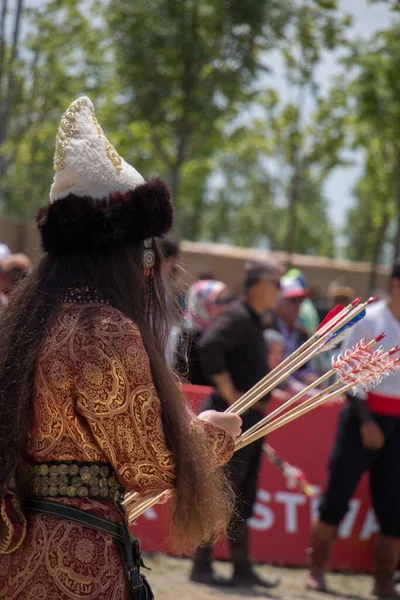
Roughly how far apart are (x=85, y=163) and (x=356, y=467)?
4047 mm

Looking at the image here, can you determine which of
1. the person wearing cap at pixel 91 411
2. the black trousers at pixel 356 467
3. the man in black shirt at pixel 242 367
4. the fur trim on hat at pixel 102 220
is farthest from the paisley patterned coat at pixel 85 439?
the black trousers at pixel 356 467

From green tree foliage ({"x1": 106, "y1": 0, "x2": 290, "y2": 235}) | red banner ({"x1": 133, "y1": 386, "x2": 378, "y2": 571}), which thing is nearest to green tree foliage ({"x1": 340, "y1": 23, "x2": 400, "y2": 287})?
green tree foliage ({"x1": 106, "y1": 0, "x2": 290, "y2": 235})

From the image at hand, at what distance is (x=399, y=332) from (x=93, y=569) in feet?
12.9

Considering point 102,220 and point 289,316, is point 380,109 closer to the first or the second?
point 289,316

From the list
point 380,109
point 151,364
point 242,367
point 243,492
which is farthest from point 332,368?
point 380,109

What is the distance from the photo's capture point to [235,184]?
38219 millimetres

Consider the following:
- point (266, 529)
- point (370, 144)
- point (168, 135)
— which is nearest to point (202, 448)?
point (266, 529)

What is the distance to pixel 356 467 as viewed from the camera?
604 centimetres

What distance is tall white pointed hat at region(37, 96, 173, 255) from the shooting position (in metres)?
2.41

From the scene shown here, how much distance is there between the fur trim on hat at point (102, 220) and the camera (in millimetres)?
2408

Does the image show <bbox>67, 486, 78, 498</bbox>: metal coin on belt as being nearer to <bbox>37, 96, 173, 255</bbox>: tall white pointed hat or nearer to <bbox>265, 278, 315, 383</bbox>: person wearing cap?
<bbox>37, 96, 173, 255</bbox>: tall white pointed hat

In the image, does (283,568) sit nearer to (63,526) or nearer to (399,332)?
(399,332)

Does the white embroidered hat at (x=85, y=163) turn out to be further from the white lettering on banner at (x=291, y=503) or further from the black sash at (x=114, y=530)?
the white lettering on banner at (x=291, y=503)

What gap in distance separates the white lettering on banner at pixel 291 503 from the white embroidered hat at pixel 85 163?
4624 millimetres
